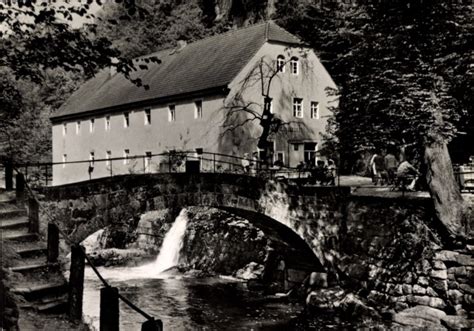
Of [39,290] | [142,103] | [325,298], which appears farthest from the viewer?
[142,103]

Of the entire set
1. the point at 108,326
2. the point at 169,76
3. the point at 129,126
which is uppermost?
the point at 169,76

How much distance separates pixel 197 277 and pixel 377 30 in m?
12.5

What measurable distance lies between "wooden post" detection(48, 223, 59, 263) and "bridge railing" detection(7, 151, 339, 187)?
8866 mm

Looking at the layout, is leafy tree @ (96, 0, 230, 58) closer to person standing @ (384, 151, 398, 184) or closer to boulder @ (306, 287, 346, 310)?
person standing @ (384, 151, 398, 184)

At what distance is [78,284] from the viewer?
310 inches

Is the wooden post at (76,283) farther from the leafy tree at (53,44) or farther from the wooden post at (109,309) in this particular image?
the leafy tree at (53,44)

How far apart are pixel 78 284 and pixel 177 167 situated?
22.1 metres

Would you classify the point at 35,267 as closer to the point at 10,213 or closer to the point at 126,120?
the point at 10,213

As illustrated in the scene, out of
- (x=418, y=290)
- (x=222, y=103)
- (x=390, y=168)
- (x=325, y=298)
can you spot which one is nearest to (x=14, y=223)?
(x=325, y=298)

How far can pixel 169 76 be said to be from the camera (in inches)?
1403

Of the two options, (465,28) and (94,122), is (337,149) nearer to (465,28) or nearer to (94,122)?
(465,28)

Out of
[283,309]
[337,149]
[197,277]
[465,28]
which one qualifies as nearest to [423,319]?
[283,309]

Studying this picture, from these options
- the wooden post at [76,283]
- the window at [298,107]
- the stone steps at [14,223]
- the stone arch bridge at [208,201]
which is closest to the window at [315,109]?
the window at [298,107]

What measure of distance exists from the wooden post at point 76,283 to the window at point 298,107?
2615 cm
